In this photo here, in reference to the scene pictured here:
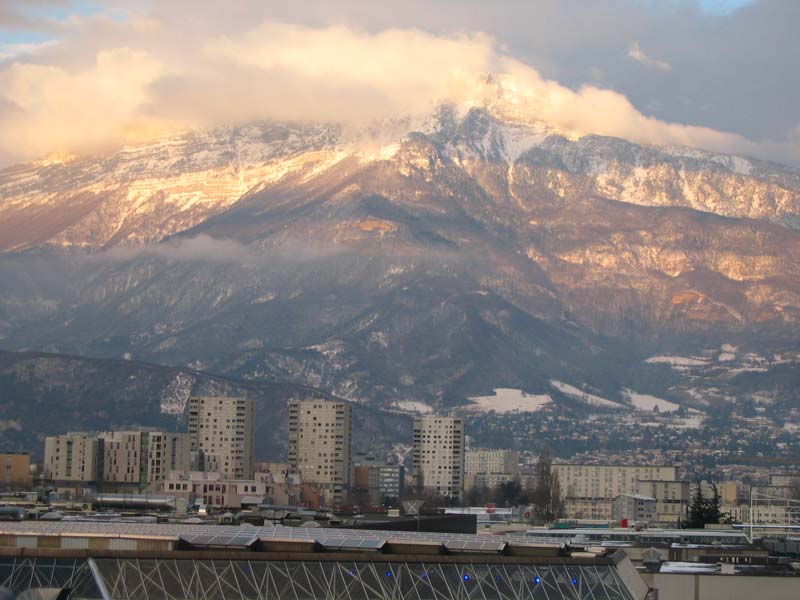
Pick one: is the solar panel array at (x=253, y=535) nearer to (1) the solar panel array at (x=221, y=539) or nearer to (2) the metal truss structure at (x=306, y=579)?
(1) the solar panel array at (x=221, y=539)

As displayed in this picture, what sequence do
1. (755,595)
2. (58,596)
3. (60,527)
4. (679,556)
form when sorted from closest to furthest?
(58,596), (60,527), (755,595), (679,556)

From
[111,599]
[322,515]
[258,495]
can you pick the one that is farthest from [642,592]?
[258,495]

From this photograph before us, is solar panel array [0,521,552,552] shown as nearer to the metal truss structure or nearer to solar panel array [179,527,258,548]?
solar panel array [179,527,258,548]

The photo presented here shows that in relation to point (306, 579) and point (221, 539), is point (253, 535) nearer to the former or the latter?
point (221, 539)

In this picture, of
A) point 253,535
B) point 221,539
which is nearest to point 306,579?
point 221,539

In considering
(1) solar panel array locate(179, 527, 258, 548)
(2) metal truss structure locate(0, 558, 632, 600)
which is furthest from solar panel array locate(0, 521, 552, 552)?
(2) metal truss structure locate(0, 558, 632, 600)

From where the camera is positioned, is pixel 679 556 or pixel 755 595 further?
pixel 679 556

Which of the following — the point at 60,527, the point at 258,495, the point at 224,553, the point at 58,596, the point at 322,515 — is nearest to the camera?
the point at 58,596

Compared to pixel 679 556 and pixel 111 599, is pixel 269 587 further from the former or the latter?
pixel 679 556

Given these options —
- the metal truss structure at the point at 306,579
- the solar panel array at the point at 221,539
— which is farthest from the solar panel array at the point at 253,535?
the metal truss structure at the point at 306,579
